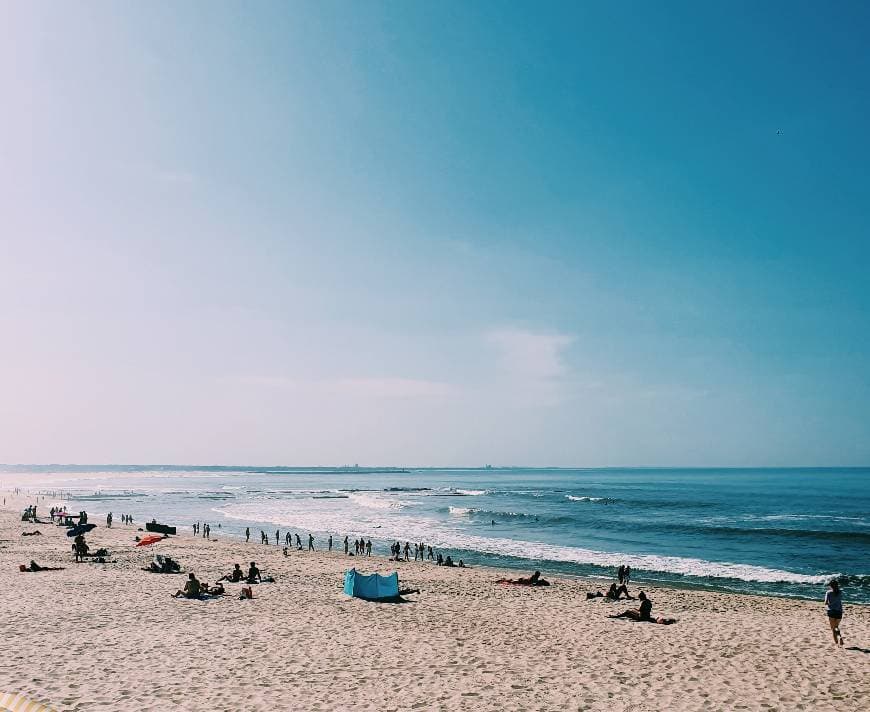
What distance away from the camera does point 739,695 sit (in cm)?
1213

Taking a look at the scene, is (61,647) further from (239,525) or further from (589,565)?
(239,525)

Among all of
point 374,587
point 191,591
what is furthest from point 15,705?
point 374,587

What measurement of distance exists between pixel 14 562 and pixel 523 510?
5149 cm

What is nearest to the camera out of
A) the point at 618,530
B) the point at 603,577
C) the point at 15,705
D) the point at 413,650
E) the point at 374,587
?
the point at 15,705

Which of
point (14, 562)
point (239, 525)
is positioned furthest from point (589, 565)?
point (239, 525)

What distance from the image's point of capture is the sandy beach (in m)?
11.6

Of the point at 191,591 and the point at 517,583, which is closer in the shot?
the point at 191,591

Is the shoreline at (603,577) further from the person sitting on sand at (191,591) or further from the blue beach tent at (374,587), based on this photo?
the person sitting on sand at (191,591)

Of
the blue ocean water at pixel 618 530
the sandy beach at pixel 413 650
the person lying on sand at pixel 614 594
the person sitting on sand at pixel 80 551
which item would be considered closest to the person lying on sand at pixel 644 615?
the sandy beach at pixel 413 650

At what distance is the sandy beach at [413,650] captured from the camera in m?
11.6

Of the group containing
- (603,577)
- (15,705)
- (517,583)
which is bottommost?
(603,577)

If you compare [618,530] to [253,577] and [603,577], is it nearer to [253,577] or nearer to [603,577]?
[603,577]

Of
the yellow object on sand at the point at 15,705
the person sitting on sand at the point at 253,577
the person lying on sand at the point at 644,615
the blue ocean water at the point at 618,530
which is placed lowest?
the blue ocean water at the point at 618,530

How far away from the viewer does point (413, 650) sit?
15023mm
